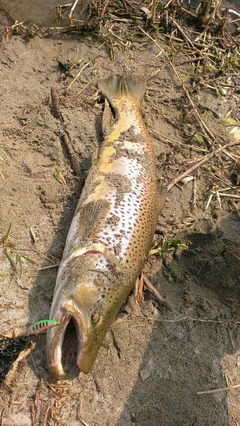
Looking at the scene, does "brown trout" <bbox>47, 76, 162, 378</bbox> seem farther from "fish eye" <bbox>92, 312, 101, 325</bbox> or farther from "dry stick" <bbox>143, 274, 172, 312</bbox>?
"dry stick" <bbox>143, 274, 172, 312</bbox>

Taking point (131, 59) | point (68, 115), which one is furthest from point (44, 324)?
point (131, 59)

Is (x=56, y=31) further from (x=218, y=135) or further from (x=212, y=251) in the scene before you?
(x=212, y=251)

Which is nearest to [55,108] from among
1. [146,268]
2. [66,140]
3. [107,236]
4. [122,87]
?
[66,140]

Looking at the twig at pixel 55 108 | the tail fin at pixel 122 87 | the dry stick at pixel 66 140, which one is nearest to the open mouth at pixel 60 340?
the dry stick at pixel 66 140

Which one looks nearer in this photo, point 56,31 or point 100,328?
point 100,328

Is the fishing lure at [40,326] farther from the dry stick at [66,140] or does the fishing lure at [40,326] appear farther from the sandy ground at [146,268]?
the dry stick at [66,140]

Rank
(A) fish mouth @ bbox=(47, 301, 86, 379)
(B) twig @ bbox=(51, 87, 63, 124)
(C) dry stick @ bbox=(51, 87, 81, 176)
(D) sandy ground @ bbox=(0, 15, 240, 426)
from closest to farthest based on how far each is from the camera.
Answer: (A) fish mouth @ bbox=(47, 301, 86, 379)
(D) sandy ground @ bbox=(0, 15, 240, 426)
(C) dry stick @ bbox=(51, 87, 81, 176)
(B) twig @ bbox=(51, 87, 63, 124)

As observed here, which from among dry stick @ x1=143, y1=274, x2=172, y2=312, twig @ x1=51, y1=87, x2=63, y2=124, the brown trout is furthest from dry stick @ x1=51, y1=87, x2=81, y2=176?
dry stick @ x1=143, y1=274, x2=172, y2=312
